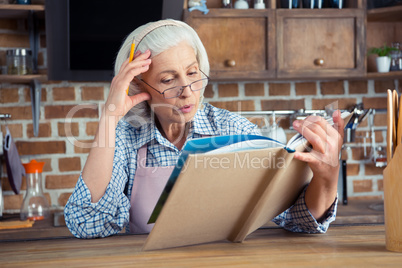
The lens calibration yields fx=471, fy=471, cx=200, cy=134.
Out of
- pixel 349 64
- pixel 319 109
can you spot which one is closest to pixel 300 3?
pixel 349 64

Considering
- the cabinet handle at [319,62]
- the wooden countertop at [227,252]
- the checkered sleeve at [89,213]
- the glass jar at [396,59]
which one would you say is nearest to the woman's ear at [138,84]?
the checkered sleeve at [89,213]

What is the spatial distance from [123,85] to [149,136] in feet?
0.71

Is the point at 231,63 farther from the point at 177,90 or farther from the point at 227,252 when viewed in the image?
the point at 227,252

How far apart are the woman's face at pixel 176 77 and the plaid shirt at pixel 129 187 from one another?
88mm

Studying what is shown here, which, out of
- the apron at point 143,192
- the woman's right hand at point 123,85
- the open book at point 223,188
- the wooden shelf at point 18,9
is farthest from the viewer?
the wooden shelf at point 18,9

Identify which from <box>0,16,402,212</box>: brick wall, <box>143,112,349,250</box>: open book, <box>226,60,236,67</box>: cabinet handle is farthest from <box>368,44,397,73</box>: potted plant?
<box>143,112,349,250</box>: open book

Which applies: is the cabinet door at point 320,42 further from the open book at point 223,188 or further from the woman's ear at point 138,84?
the open book at point 223,188

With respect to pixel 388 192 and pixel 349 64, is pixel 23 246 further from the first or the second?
pixel 349 64

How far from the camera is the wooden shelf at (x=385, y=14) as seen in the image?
2.34 metres

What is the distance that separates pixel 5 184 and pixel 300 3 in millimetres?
1771

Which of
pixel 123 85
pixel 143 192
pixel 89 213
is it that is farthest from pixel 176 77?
pixel 89 213

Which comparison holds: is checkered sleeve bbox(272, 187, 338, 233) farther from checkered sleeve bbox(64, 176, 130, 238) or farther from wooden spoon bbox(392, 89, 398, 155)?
checkered sleeve bbox(64, 176, 130, 238)

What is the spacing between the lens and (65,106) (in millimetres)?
2449

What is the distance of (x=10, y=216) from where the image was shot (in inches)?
91.3
